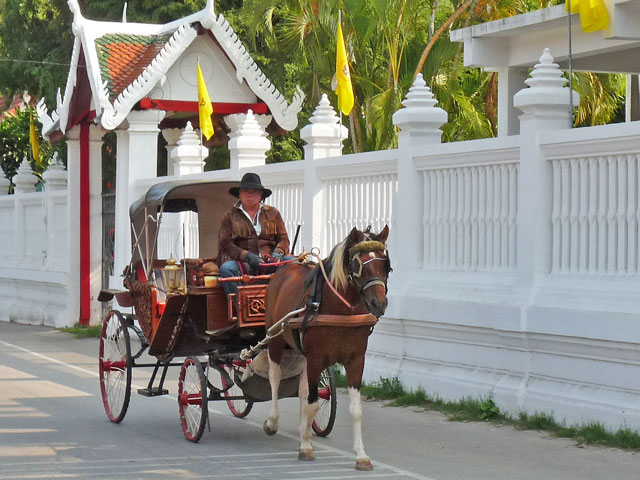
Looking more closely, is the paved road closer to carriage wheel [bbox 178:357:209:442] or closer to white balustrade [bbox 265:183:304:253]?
carriage wheel [bbox 178:357:209:442]

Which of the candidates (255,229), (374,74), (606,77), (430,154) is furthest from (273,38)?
(255,229)

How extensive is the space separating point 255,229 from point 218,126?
1186cm

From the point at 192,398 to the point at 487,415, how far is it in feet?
9.25

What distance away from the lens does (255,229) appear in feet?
36.8

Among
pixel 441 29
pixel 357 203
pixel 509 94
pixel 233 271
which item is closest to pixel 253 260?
pixel 233 271

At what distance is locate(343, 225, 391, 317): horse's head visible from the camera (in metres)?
8.95

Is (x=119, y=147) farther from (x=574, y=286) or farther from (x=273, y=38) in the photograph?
A: (x=574, y=286)

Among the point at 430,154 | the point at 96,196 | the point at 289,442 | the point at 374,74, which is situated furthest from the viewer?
the point at 374,74

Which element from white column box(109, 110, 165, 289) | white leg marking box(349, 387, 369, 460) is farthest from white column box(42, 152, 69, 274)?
white leg marking box(349, 387, 369, 460)

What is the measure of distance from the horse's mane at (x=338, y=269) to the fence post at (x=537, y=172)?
2.66 metres

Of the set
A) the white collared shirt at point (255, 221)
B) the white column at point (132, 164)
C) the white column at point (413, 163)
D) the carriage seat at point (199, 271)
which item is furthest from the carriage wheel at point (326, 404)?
the white column at point (132, 164)

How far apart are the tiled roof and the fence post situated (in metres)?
11.1

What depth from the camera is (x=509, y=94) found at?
18547 millimetres

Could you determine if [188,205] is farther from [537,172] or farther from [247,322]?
[537,172]
